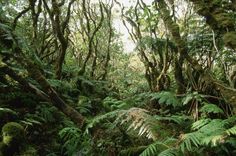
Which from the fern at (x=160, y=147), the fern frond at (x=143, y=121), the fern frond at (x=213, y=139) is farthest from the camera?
the fern frond at (x=143, y=121)

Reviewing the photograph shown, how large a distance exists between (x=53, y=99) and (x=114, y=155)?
63.4 inches

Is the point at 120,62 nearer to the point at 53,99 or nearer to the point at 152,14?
the point at 152,14

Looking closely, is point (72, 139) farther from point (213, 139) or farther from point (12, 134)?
point (213, 139)

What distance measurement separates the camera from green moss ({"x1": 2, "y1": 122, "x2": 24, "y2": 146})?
14.7 feet

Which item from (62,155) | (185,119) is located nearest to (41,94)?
(62,155)

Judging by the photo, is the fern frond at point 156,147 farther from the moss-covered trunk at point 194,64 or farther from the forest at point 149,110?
the moss-covered trunk at point 194,64

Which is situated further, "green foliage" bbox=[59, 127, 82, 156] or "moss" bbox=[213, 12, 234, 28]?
"green foliage" bbox=[59, 127, 82, 156]

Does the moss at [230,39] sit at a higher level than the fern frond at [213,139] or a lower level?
higher

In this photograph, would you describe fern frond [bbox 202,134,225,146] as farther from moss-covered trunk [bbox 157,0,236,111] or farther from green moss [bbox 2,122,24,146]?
green moss [bbox 2,122,24,146]

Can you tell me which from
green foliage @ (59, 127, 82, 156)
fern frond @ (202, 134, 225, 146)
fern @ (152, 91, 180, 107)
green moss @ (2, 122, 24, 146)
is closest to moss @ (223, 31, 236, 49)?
fern frond @ (202, 134, 225, 146)

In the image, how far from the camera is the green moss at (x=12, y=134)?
4.47 m

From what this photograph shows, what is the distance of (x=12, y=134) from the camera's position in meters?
4.54

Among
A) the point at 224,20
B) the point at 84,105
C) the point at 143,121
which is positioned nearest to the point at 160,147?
the point at 143,121

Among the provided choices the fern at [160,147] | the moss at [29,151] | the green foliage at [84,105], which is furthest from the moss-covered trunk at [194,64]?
the moss at [29,151]
